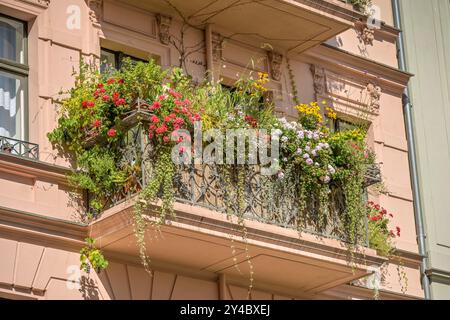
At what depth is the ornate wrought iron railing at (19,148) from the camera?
15.5 metres

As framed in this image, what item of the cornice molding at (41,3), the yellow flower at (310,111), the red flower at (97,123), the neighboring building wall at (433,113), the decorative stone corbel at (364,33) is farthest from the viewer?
the decorative stone corbel at (364,33)

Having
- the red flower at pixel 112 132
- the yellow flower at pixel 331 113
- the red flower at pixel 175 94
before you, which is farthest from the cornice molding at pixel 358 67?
the red flower at pixel 112 132

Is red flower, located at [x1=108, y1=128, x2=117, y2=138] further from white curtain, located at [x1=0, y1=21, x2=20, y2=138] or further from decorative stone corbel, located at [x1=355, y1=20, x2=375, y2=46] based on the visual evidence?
decorative stone corbel, located at [x1=355, y1=20, x2=375, y2=46]

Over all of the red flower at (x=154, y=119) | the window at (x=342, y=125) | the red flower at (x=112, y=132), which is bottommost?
the red flower at (x=112, y=132)

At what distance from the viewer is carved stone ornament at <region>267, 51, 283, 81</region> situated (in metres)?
18.8

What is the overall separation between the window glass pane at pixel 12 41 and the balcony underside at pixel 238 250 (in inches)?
89.4

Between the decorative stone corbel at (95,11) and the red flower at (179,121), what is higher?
the decorative stone corbel at (95,11)

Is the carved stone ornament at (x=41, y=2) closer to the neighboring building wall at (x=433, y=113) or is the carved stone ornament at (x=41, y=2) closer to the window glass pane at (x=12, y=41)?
the window glass pane at (x=12, y=41)

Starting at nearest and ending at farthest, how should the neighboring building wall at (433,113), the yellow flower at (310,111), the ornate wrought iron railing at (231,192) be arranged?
the ornate wrought iron railing at (231,192)
the yellow flower at (310,111)
the neighboring building wall at (433,113)

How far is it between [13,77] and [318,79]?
16.4 feet

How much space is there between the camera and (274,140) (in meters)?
16.6

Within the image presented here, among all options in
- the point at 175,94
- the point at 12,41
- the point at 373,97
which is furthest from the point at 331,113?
the point at 12,41

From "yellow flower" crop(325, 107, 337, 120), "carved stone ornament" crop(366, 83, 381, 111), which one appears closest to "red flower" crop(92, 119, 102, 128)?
"yellow flower" crop(325, 107, 337, 120)

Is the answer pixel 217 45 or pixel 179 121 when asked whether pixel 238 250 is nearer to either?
pixel 179 121
